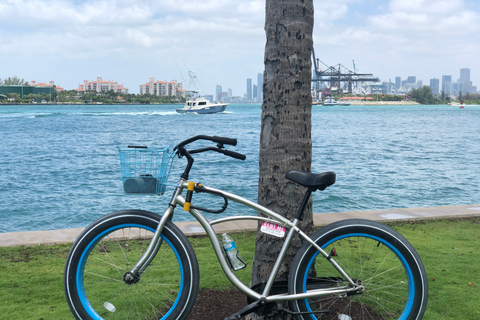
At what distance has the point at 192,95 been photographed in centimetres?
9494

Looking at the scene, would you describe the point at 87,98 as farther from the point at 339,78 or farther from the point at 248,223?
the point at 248,223

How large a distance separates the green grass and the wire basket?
1.26m

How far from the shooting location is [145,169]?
280 cm

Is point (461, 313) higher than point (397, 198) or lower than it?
higher

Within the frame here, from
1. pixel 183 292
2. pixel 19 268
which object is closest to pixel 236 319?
pixel 183 292

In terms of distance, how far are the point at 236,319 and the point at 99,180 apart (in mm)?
15685

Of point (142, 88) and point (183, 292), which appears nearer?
point (183, 292)

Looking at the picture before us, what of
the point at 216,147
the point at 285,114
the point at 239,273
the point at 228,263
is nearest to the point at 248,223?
the point at 239,273

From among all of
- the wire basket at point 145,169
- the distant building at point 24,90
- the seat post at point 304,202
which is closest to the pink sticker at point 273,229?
the seat post at point 304,202

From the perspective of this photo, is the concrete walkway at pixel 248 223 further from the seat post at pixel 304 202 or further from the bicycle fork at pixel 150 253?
the seat post at pixel 304 202

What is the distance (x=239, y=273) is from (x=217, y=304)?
2.66ft

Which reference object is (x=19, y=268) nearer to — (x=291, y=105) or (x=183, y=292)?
(x=183, y=292)

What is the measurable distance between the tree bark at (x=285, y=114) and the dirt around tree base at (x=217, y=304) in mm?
476

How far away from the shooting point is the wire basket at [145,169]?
274 centimetres
